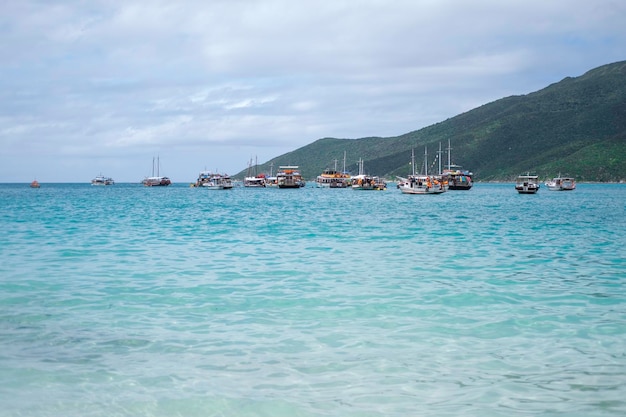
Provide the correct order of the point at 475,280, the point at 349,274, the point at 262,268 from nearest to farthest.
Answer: the point at 475,280 < the point at 349,274 < the point at 262,268

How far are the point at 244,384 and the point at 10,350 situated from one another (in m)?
4.27

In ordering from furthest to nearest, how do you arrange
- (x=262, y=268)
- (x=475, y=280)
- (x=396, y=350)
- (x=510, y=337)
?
(x=262, y=268)
(x=475, y=280)
(x=510, y=337)
(x=396, y=350)

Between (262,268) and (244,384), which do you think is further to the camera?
(262,268)

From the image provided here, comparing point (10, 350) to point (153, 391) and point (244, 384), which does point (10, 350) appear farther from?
point (244, 384)

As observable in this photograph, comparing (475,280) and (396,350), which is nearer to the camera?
(396,350)

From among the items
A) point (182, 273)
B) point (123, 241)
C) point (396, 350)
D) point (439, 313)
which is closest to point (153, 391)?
point (396, 350)

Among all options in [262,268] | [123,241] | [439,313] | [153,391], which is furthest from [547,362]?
[123,241]

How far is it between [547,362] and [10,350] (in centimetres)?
861

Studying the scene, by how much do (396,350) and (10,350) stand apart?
634 centimetres

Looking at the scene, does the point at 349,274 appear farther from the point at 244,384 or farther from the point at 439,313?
the point at 244,384

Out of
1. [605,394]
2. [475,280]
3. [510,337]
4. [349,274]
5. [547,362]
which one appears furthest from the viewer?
[349,274]

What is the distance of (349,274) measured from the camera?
18984 mm

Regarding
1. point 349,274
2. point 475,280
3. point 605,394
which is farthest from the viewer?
point 349,274

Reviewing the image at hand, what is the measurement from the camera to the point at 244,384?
8531 mm
